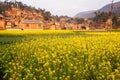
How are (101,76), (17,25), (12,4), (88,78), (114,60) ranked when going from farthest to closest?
(12,4), (17,25), (114,60), (88,78), (101,76)

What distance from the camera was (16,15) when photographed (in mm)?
141125

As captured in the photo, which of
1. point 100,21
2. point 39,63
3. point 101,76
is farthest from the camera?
point 100,21

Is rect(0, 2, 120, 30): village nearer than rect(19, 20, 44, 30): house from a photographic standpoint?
No

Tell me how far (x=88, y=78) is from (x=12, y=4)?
14964 centimetres

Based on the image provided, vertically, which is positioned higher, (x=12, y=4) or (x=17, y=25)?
(x=12, y=4)

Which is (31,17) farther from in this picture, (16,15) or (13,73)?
(13,73)

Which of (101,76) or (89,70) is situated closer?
(101,76)

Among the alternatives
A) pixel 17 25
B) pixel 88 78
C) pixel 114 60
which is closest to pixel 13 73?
pixel 88 78

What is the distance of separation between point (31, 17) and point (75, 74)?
5247 inches

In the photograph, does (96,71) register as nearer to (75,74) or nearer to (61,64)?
(75,74)

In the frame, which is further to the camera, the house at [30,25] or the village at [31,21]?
the village at [31,21]

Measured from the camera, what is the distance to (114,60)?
49.4ft

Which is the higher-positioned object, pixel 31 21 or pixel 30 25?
pixel 31 21

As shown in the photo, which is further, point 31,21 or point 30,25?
point 31,21
